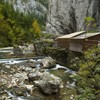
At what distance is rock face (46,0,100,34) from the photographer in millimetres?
46344

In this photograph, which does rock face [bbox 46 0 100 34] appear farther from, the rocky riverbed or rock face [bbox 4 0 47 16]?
rock face [bbox 4 0 47 16]

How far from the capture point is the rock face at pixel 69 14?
46.3 meters

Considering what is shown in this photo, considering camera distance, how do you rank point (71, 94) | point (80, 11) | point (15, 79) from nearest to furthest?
point (71, 94)
point (15, 79)
point (80, 11)

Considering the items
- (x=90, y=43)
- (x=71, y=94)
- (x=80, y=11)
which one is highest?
(x=80, y=11)

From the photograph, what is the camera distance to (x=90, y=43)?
24.7 metres

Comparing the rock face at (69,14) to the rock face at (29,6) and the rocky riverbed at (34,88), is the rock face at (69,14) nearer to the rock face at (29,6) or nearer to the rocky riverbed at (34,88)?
the rocky riverbed at (34,88)

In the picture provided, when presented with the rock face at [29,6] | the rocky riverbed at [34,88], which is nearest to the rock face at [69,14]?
the rocky riverbed at [34,88]

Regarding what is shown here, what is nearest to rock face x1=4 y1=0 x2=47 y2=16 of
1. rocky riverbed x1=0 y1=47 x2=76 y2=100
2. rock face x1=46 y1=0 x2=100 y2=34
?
rock face x1=46 y1=0 x2=100 y2=34

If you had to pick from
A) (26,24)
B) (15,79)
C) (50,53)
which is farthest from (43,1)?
(15,79)

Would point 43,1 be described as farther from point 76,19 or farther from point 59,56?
point 59,56

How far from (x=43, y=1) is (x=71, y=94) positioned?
574 ft

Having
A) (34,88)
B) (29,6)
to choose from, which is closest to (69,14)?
(34,88)

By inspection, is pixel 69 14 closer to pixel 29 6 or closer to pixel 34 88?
pixel 34 88

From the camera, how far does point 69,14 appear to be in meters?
57.8
